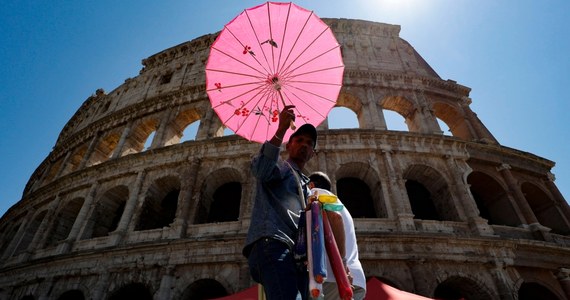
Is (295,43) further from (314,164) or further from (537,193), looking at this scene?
(537,193)

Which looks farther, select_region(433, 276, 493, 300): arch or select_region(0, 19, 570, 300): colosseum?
select_region(0, 19, 570, 300): colosseum

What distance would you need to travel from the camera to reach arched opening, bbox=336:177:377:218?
11570 mm

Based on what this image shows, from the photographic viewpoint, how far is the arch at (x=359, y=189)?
1141cm

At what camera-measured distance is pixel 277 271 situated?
6.49 feet

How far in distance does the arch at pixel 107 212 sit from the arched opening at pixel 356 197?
377 inches

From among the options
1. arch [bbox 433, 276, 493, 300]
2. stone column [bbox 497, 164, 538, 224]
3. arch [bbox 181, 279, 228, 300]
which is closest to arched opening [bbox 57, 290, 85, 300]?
arch [bbox 181, 279, 228, 300]

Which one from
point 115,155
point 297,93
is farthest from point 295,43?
point 115,155

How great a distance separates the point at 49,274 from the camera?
11047mm

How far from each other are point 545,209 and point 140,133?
66.6ft

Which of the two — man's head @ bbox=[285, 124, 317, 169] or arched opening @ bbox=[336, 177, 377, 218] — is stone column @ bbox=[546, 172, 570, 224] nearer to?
arched opening @ bbox=[336, 177, 377, 218]

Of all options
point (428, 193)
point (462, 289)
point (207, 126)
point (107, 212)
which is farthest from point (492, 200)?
point (107, 212)

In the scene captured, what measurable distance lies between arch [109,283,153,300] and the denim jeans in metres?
9.40

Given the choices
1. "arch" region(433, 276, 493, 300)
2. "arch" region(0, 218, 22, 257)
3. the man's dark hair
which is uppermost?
"arch" region(0, 218, 22, 257)

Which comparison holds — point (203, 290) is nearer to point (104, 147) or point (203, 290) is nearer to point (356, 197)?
point (356, 197)
